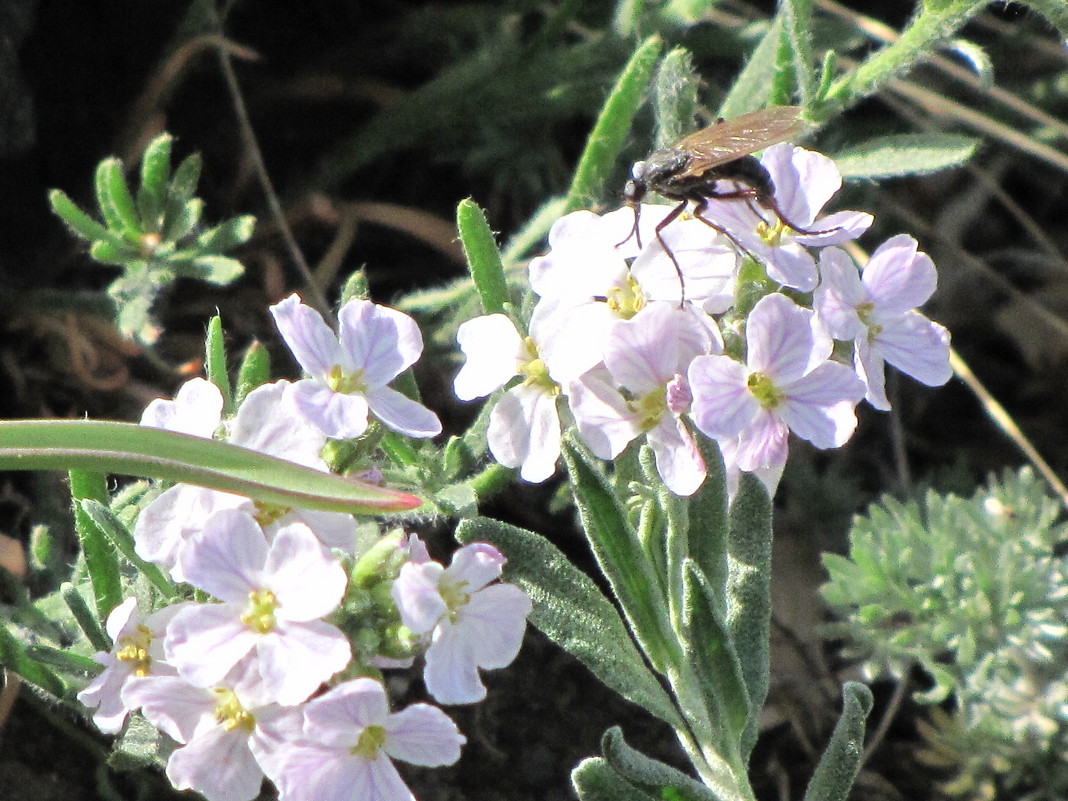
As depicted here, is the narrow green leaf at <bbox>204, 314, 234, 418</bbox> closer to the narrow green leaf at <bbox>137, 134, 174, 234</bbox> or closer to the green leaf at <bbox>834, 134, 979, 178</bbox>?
the narrow green leaf at <bbox>137, 134, 174, 234</bbox>

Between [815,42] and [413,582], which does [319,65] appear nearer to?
[815,42]

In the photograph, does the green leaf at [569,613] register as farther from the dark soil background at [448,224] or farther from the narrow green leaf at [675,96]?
the narrow green leaf at [675,96]

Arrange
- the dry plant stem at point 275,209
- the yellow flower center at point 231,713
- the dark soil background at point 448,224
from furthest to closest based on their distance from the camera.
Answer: the dry plant stem at point 275,209, the dark soil background at point 448,224, the yellow flower center at point 231,713

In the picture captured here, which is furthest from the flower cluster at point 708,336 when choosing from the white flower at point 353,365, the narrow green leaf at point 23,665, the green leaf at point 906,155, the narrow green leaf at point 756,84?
the narrow green leaf at point 23,665

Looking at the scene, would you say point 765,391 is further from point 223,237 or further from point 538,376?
point 223,237

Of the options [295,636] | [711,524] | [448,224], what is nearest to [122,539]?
[295,636]

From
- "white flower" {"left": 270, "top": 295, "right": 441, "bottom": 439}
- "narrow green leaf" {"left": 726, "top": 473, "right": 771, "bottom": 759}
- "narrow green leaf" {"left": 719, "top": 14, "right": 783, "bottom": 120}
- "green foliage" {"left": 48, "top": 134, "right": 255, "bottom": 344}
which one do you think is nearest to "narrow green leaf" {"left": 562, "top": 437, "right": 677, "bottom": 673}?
"narrow green leaf" {"left": 726, "top": 473, "right": 771, "bottom": 759}
